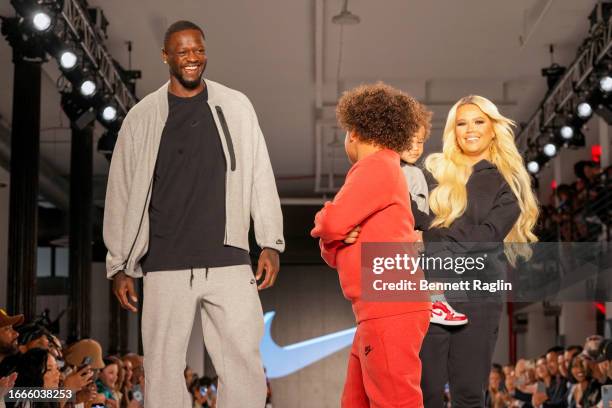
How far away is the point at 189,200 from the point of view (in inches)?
107

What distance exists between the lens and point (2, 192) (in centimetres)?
1354

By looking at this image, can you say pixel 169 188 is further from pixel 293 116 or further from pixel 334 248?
pixel 293 116

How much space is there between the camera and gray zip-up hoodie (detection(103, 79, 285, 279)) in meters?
2.71

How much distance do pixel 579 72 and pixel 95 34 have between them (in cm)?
453

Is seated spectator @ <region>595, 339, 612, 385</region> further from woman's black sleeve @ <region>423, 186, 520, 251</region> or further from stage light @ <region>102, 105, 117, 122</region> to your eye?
stage light @ <region>102, 105, 117, 122</region>

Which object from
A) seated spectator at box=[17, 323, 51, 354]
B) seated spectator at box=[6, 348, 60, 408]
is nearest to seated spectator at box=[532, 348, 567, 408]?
seated spectator at box=[17, 323, 51, 354]

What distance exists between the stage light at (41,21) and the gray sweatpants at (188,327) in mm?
5132

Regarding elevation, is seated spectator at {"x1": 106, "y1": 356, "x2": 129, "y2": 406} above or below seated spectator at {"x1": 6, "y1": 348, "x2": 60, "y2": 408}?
below

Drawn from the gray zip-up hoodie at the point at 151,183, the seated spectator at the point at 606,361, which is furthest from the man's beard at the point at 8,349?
the seated spectator at the point at 606,361

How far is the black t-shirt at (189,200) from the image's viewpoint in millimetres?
2689

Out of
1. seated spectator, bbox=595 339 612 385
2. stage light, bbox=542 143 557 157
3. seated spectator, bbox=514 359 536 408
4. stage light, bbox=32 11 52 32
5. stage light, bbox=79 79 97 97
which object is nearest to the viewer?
A: seated spectator, bbox=595 339 612 385

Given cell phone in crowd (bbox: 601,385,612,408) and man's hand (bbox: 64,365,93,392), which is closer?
cell phone in crowd (bbox: 601,385,612,408)

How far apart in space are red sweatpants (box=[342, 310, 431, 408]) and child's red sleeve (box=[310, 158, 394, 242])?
0.25m

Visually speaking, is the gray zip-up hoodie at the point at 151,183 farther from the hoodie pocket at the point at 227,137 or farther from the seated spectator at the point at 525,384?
the seated spectator at the point at 525,384
